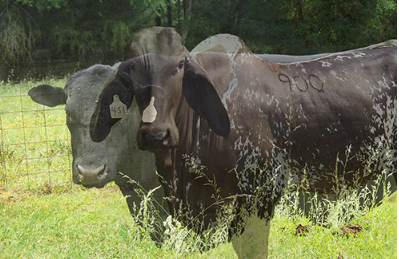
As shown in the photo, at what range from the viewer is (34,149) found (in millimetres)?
4262

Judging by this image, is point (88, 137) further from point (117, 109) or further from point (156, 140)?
point (156, 140)

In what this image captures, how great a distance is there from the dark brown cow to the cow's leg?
0.08m

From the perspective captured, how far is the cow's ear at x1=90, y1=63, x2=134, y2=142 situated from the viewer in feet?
8.61

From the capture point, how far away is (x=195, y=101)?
2.72 meters

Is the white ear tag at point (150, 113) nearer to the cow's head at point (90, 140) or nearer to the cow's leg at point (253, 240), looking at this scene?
the cow's head at point (90, 140)

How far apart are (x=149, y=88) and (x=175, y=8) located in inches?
30.4

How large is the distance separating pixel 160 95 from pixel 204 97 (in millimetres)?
411

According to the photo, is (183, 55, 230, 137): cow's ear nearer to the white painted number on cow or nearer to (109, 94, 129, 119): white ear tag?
(109, 94, 129, 119): white ear tag

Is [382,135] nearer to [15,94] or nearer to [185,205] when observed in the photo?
[185,205]

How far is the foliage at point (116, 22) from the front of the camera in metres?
2.74

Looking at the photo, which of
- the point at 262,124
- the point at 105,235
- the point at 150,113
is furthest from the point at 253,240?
the point at 150,113

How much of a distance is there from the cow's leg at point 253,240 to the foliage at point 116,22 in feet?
4.86

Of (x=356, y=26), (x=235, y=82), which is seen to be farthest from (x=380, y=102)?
(x=235, y=82)

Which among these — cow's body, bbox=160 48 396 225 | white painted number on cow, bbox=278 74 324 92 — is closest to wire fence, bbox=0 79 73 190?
cow's body, bbox=160 48 396 225
